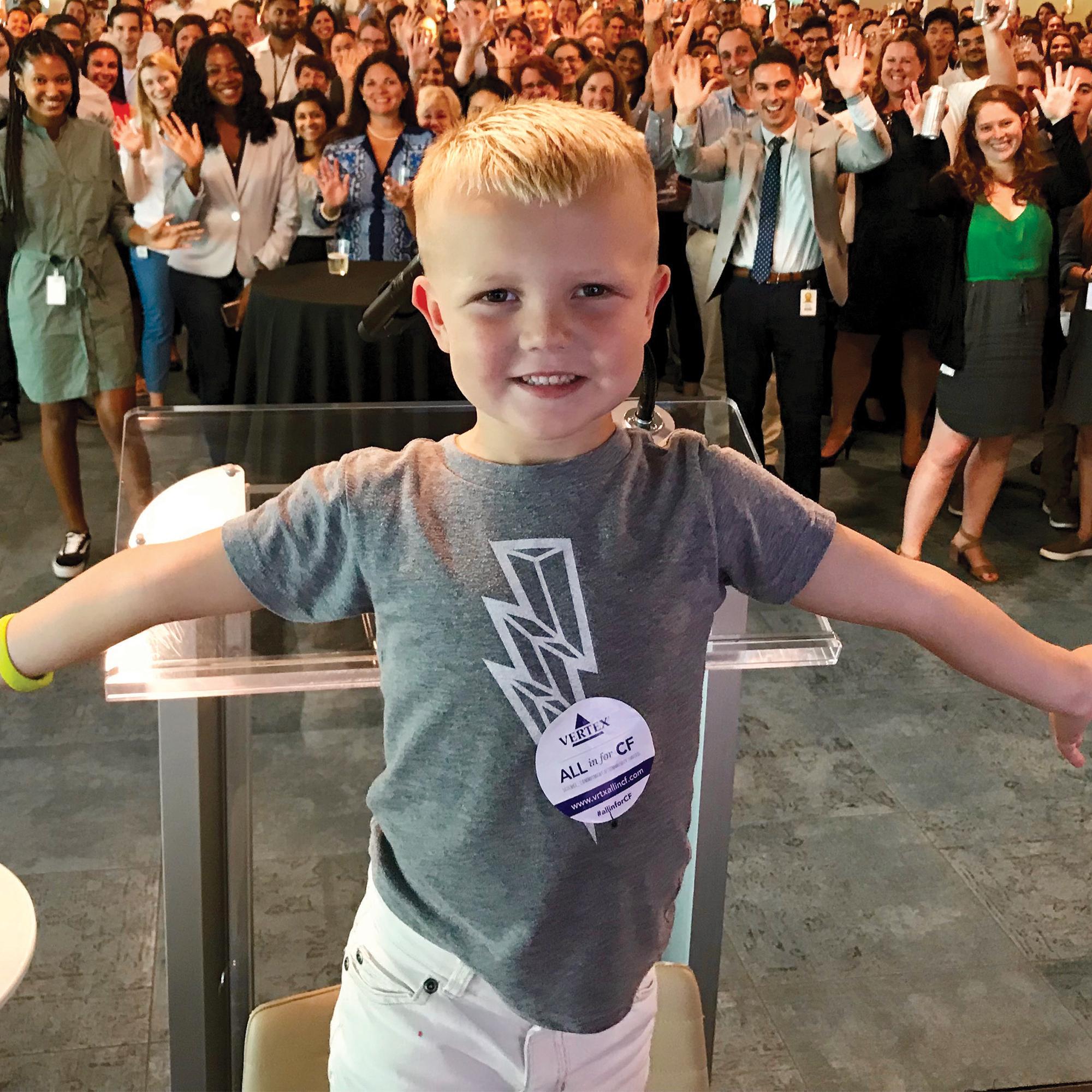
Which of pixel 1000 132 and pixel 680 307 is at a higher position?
pixel 1000 132

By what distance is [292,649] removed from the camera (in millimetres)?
1166

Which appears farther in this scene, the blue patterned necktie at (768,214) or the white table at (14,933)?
the blue patterned necktie at (768,214)

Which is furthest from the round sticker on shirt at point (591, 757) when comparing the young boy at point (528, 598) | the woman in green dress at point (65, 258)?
the woman in green dress at point (65, 258)

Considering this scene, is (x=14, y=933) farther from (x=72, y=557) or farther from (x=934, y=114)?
(x=934, y=114)

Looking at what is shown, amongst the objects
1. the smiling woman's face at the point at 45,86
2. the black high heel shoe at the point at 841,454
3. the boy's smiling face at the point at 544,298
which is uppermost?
the smiling woman's face at the point at 45,86

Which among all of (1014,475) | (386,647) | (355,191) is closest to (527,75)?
(355,191)

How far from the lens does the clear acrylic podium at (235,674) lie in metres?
1.14

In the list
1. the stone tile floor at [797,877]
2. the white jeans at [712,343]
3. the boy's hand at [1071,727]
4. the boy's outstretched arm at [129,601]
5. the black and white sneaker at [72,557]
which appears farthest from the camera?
the white jeans at [712,343]

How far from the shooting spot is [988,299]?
3.55 meters

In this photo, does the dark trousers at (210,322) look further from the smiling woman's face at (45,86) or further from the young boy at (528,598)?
the young boy at (528,598)

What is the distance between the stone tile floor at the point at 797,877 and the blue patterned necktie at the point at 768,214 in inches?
50.4

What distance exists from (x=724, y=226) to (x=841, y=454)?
125cm

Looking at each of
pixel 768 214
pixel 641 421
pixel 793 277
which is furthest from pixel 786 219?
pixel 641 421

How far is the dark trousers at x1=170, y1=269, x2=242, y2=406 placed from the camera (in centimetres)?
429
